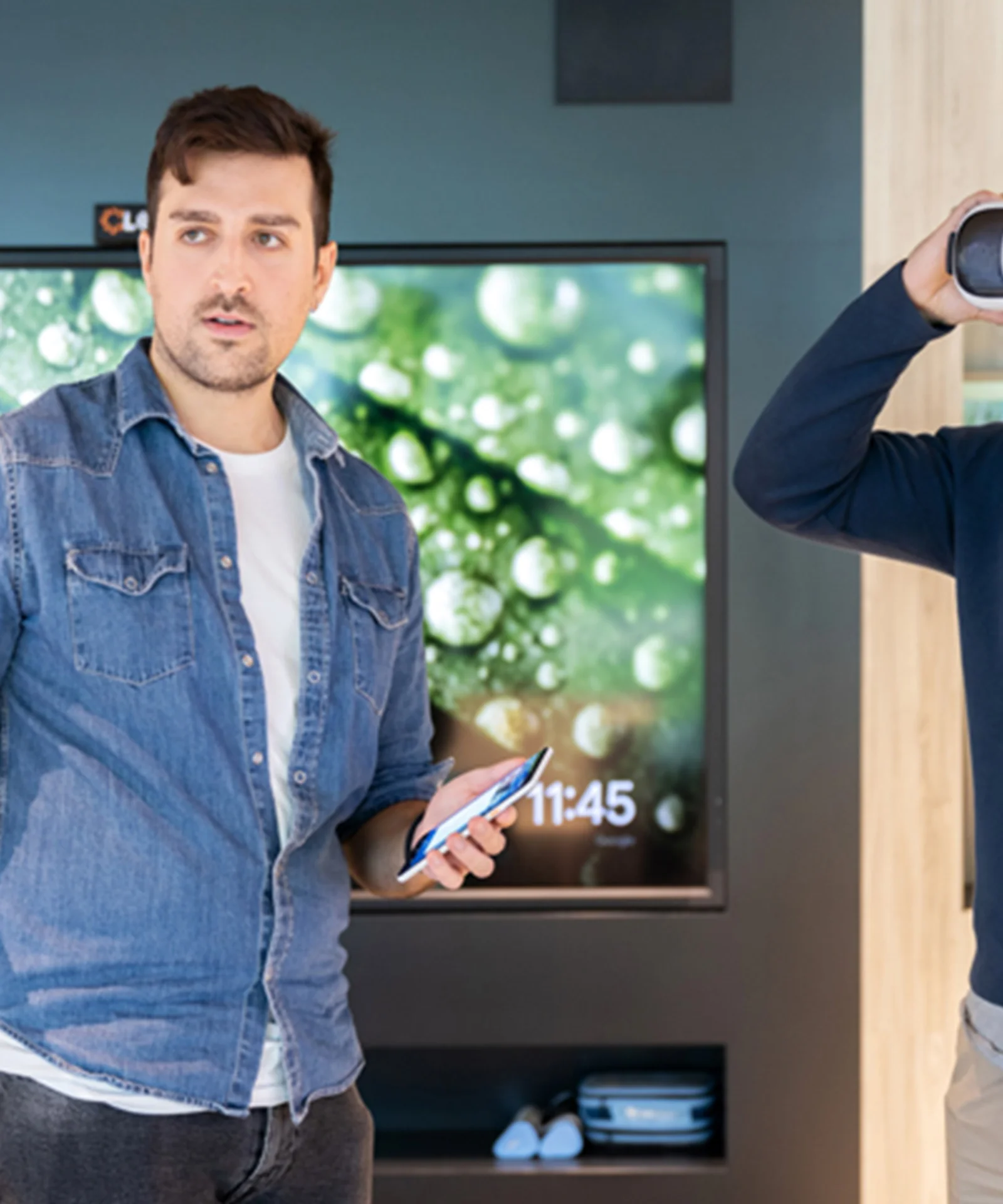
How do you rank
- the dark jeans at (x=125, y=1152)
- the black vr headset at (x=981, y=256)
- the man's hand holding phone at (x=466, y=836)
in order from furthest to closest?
the black vr headset at (x=981, y=256), the man's hand holding phone at (x=466, y=836), the dark jeans at (x=125, y=1152)

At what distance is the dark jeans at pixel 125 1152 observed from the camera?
1.18m

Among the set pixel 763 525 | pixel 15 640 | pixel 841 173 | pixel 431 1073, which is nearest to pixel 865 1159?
pixel 431 1073

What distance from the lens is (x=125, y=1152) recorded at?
3.89 ft

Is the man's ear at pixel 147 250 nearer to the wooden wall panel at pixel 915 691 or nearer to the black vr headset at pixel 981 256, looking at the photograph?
the black vr headset at pixel 981 256

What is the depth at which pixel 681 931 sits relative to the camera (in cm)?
284

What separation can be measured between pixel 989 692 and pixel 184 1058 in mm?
924

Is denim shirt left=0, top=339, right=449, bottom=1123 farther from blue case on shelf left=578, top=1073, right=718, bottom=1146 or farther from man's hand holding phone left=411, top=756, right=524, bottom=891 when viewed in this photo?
blue case on shelf left=578, top=1073, right=718, bottom=1146

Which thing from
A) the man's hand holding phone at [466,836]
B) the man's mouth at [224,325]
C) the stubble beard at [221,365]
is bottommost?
the man's hand holding phone at [466,836]

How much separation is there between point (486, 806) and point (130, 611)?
365mm

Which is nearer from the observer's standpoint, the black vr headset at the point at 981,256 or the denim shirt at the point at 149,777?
the denim shirt at the point at 149,777

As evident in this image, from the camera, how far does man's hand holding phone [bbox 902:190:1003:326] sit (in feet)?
5.03

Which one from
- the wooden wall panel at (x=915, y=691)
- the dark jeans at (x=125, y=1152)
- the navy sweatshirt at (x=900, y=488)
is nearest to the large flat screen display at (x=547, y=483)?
the wooden wall panel at (x=915, y=691)

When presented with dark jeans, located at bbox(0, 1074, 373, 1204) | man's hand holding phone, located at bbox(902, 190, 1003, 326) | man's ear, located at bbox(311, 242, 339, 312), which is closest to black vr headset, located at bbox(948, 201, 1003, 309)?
man's hand holding phone, located at bbox(902, 190, 1003, 326)

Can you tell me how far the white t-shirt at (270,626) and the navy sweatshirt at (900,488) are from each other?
0.63 metres
